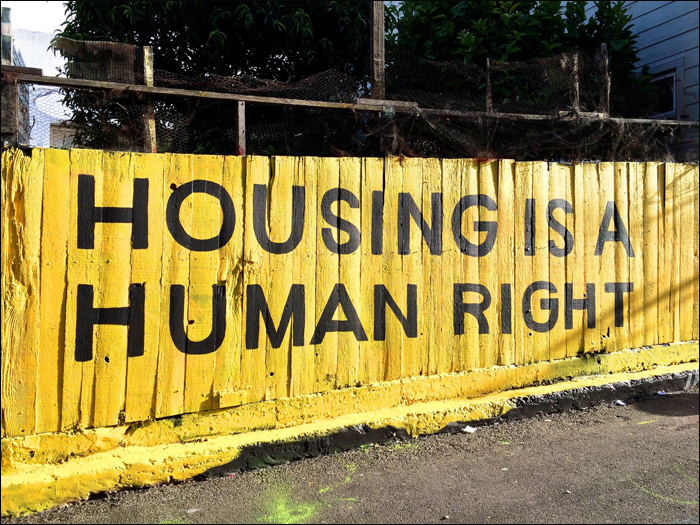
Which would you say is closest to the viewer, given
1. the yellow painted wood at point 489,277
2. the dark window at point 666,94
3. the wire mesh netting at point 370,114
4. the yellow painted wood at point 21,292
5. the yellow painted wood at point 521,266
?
the yellow painted wood at point 21,292

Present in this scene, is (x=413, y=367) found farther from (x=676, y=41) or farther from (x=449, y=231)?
(x=676, y=41)

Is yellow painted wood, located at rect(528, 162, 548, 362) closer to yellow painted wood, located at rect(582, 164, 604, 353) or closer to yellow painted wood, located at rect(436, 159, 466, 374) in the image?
yellow painted wood, located at rect(582, 164, 604, 353)

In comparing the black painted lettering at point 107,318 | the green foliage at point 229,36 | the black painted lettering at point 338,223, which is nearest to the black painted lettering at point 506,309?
the black painted lettering at point 338,223

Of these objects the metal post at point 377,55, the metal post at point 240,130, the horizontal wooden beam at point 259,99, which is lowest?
the metal post at point 240,130

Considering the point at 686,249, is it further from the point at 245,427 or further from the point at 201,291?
the point at 201,291

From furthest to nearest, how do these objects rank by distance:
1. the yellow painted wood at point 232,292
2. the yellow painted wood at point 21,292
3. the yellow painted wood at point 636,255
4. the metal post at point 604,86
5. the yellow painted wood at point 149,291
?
the metal post at point 604,86, the yellow painted wood at point 636,255, the yellow painted wood at point 232,292, the yellow painted wood at point 149,291, the yellow painted wood at point 21,292

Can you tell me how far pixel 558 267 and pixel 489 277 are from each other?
72 centimetres

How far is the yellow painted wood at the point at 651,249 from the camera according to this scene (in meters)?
5.12

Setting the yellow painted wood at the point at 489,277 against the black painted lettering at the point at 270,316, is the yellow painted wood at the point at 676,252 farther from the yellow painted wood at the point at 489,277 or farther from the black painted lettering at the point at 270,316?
the black painted lettering at the point at 270,316

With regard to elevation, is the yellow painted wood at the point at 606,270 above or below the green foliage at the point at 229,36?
below

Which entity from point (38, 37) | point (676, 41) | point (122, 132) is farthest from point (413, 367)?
point (676, 41)

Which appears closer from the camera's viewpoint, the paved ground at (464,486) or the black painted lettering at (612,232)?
the paved ground at (464,486)

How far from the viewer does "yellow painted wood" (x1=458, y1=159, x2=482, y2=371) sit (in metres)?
4.33

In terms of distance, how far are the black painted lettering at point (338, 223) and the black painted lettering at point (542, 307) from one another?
64.0 inches
